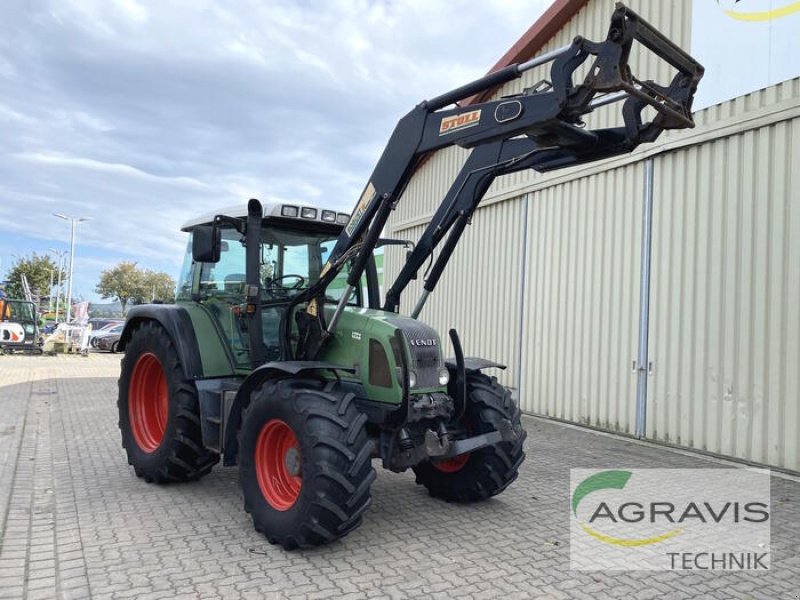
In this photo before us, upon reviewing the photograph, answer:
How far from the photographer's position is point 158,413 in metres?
6.00

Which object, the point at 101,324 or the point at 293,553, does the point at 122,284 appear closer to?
the point at 101,324

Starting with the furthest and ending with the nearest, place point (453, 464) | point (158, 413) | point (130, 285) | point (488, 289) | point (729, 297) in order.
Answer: point (130, 285) → point (488, 289) → point (729, 297) → point (158, 413) → point (453, 464)

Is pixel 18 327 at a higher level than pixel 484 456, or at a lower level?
higher

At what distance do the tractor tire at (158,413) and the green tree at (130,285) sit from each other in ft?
200

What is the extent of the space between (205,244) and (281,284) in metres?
0.80

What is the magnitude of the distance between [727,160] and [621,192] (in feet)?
5.14

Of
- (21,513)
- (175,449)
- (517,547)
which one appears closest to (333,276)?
(175,449)

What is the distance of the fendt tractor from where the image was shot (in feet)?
12.1

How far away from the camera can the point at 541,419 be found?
9.56 meters

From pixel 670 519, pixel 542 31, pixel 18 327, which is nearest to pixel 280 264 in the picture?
pixel 670 519

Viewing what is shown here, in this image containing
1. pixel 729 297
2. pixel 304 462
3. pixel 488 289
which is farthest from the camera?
pixel 488 289

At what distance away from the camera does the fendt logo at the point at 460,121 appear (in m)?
3.87

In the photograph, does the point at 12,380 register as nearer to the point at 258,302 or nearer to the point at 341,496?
the point at 258,302

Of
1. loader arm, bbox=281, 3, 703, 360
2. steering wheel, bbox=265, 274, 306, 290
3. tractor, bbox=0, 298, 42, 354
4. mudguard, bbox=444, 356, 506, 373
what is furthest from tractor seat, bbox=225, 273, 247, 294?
tractor, bbox=0, 298, 42, 354
